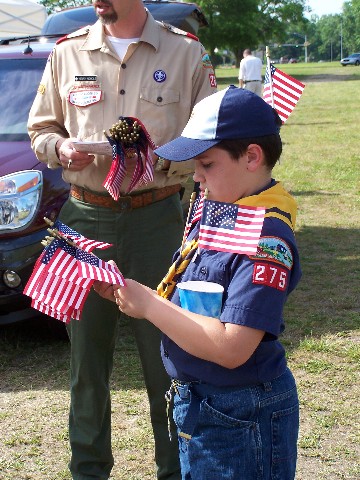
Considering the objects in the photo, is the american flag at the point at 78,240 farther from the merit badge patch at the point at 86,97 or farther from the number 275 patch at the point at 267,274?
the merit badge patch at the point at 86,97

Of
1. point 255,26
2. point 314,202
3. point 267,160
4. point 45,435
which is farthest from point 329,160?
point 255,26

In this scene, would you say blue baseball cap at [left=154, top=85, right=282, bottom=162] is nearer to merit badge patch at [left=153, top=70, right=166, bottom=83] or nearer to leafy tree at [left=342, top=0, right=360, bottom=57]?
merit badge patch at [left=153, top=70, right=166, bottom=83]

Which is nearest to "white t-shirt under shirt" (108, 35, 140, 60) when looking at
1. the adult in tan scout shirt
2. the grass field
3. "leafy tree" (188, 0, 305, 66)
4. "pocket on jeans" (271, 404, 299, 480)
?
the adult in tan scout shirt

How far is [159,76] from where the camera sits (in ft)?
9.78

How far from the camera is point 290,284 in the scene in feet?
6.53

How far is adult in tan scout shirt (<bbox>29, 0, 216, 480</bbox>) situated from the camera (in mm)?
2953

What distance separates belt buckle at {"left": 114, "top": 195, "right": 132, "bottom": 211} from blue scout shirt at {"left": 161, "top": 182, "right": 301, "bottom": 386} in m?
0.92

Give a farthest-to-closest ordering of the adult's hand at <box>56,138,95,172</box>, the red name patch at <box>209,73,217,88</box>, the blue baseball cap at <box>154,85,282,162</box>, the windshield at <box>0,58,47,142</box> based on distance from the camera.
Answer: the windshield at <box>0,58,47,142</box>
the red name patch at <box>209,73,217,88</box>
the adult's hand at <box>56,138,95,172</box>
the blue baseball cap at <box>154,85,282,162</box>

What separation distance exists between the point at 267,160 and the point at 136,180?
2.93 ft

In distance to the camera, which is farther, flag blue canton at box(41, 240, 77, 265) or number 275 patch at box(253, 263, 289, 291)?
flag blue canton at box(41, 240, 77, 265)

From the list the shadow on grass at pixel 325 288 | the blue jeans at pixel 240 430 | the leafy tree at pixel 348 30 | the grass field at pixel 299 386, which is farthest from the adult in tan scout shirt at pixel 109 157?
the leafy tree at pixel 348 30

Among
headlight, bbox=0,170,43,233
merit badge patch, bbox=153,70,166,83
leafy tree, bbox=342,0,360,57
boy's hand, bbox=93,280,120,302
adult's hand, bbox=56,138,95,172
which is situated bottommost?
leafy tree, bbox=342,0,360,57

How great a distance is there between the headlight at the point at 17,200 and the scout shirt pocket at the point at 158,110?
1572 millimetres

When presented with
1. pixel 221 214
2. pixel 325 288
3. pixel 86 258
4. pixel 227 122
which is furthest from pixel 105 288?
pixel 325 288
